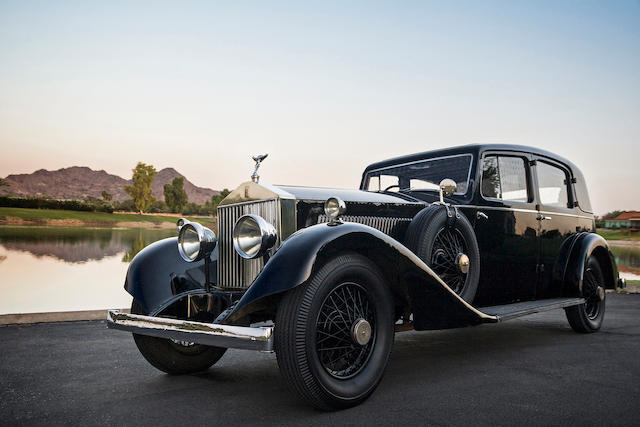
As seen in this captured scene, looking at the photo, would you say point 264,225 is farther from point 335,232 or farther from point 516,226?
point 516,226

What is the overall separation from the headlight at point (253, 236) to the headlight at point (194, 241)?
53 cm

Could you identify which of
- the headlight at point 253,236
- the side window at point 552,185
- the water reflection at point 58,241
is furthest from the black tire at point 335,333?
the side window at point 552,185

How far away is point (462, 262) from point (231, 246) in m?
1.86

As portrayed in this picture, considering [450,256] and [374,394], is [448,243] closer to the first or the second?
[450,256]

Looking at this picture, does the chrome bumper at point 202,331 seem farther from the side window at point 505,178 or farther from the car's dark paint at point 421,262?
the side window at point 505,178

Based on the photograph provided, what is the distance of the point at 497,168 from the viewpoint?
16.4 feet

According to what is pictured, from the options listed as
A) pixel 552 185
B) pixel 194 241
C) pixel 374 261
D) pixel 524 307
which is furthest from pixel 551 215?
pixel 194 241

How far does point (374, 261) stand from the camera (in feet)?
10.8

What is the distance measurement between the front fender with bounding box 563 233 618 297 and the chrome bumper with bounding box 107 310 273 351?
3962 millimetres

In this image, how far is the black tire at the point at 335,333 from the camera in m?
2.67

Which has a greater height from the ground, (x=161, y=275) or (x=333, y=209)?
(x=333, y=209)

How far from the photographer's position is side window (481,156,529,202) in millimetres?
4863

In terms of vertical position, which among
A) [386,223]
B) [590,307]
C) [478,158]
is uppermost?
[478,158]

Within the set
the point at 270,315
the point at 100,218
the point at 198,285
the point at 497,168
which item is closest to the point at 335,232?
the point at 270,315
